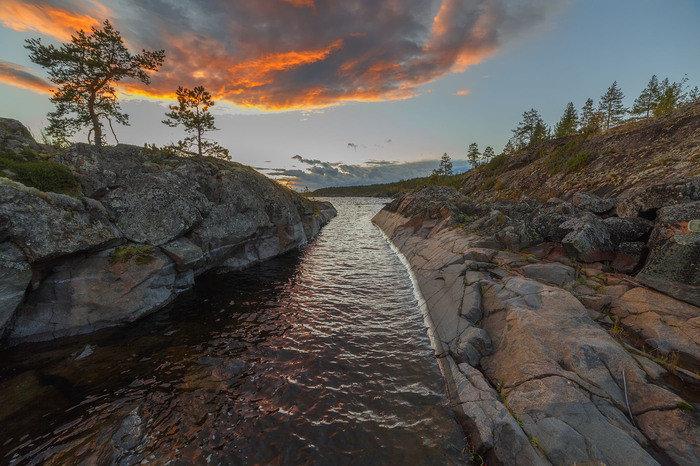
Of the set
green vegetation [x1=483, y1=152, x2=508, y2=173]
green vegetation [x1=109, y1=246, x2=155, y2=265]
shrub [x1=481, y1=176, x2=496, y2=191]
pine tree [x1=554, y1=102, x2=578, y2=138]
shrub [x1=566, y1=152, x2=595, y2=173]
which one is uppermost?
pine tree [x1=554, y1=102, x2=578, y2=138]

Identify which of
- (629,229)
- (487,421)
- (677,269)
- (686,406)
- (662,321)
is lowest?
(487,421)

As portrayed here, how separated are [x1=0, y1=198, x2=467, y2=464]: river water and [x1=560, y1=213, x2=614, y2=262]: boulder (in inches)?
364

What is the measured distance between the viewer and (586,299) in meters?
10.1

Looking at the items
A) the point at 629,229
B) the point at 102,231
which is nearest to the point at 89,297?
the point at 102,231

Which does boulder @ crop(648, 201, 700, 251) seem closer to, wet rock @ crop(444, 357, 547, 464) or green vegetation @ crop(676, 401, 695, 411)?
green vegetation @ crop(676, 401, 695, 411)

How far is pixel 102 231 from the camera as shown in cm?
1228

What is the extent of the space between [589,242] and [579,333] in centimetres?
738

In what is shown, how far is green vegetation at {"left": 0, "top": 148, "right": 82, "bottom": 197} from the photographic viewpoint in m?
11.6

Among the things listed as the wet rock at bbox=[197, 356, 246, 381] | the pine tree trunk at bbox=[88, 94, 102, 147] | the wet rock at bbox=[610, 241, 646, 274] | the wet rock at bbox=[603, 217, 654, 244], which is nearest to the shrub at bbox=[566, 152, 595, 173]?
the wet rock at bbox=[603, 217, 654, 244]

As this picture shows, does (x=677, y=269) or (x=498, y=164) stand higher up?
(x=498, y=164)

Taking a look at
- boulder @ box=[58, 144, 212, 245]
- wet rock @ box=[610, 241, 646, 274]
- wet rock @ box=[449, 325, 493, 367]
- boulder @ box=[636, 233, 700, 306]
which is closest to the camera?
boulder @ box=[636, 233, 700, 306]

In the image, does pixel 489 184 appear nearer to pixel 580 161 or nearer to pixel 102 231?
pixel 580 161

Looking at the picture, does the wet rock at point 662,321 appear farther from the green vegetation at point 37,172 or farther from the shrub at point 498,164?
the shrub at point 498,164

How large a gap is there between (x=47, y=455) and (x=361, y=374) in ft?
28.7
